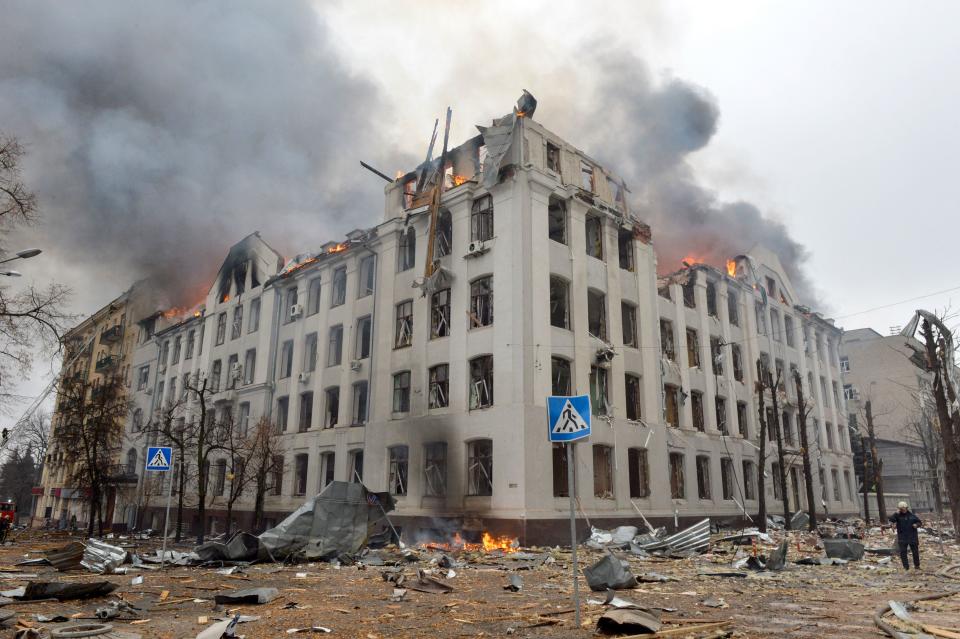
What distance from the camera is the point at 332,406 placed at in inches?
1341

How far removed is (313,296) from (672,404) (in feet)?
67.3

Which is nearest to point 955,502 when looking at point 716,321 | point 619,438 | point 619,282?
point 619,438

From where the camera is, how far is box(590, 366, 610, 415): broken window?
89.6 feet

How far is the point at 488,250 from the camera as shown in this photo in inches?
1067

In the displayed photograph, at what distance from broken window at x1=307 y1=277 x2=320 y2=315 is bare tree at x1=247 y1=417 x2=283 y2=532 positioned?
6534mm

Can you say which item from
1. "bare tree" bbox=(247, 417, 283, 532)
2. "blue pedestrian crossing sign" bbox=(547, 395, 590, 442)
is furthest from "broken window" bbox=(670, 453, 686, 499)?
"blue pedestrian crossing sign" bbox=(547, 395, 590, 442)

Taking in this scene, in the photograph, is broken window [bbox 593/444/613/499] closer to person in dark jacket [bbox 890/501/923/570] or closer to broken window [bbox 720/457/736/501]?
broken window [bbox 720/457/736/501]

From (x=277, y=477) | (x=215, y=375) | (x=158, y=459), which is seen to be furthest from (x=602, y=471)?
(x=215, y=375)

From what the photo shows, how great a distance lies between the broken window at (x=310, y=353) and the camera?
3606 cm

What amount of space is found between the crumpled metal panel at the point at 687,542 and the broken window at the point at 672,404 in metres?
10.3

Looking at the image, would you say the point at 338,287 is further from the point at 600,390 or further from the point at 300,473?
the point at 600,390

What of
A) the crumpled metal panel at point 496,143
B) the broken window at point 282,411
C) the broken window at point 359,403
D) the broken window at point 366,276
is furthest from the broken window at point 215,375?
the crumpled metal panel at point 496,143

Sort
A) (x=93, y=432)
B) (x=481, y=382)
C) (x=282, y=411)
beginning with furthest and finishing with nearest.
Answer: (x=282, y=411) → (x=93, y=432) → (x=481, y=382)

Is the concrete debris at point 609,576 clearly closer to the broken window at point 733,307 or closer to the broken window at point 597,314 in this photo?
the broken window at point 597,314
